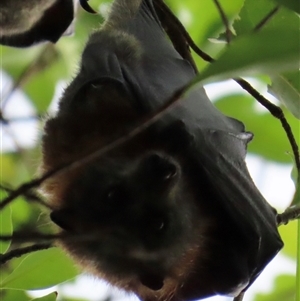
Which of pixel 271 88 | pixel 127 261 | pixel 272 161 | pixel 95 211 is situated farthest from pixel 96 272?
pixel 272 161

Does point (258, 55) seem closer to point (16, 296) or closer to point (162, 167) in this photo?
point (162, 167)

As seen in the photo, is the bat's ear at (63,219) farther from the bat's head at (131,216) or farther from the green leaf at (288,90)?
the green leaf at (288,90)

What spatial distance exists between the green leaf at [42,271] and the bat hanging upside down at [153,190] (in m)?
0.09

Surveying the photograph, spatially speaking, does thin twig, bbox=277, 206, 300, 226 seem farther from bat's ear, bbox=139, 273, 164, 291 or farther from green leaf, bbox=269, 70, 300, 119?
bat's ear, bbox=139, 273, 164, 291

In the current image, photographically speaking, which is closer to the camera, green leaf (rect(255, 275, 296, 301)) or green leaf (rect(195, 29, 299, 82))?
green leaf (rect(195, 29, 299, 82))

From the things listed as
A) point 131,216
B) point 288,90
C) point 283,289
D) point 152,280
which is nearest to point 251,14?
point 288,90

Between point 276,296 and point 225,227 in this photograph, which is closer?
point 225,227

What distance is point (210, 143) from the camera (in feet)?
4.55

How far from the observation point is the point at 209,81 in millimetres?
789

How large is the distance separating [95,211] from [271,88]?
497 mm

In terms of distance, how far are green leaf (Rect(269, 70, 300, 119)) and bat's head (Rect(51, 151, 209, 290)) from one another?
0.28 metres

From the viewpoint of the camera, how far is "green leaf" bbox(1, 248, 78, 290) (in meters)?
1.46

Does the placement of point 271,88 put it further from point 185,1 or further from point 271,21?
point 185,1

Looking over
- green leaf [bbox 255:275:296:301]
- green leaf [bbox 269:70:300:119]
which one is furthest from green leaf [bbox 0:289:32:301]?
green leaf [bbox 255:275:296:301]
